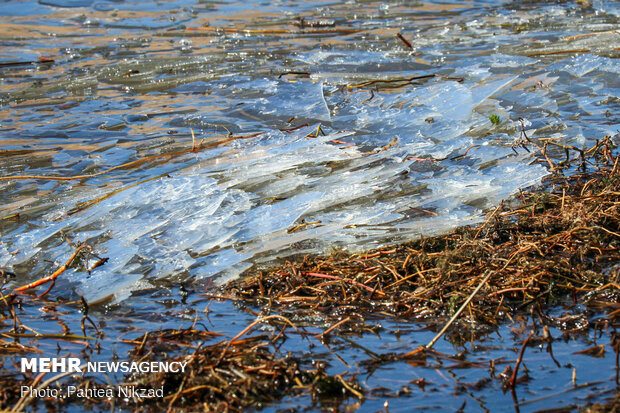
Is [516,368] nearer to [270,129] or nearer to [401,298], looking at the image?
[401,298]

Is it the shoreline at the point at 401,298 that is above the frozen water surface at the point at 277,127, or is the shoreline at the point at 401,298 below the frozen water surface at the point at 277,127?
below

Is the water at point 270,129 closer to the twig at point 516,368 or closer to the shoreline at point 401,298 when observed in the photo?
the shoreline at point 401,298

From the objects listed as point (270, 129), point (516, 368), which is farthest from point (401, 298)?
point (270, 129)

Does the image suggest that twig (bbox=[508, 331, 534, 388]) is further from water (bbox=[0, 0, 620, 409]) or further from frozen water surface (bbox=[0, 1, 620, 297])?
frozen water surface (bbox=[0, 1, 620, 297])

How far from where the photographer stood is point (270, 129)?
518cm

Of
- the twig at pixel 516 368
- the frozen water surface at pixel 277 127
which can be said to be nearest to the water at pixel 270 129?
the frozen water surface at pixel 277 127

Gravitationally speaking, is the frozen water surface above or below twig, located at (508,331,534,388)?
above

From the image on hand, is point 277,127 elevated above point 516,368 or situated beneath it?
elevated above

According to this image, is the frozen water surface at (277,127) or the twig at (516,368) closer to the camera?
the twig at (516,368)

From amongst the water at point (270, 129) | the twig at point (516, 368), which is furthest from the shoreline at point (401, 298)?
the water at point (270, 129)

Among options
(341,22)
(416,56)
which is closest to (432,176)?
(416,56)

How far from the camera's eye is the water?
3414 mm

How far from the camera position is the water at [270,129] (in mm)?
3414

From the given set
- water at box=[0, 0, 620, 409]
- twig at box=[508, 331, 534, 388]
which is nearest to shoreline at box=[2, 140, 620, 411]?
twig at box=[508, 331, 534, 388]
